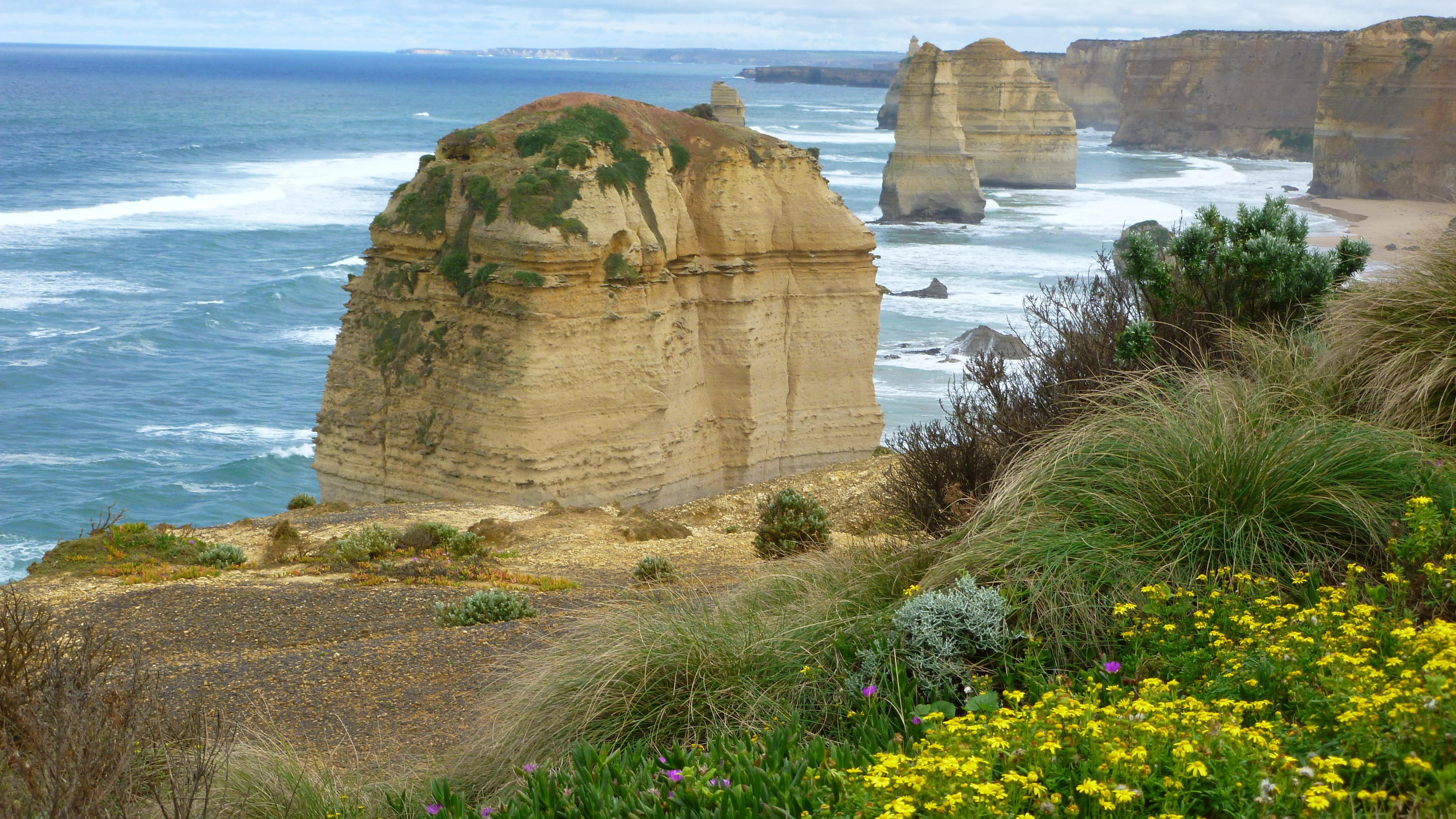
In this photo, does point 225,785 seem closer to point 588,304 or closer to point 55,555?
point 55,555

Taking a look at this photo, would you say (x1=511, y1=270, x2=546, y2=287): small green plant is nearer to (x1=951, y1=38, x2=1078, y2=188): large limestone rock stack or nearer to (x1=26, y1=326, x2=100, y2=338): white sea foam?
(x1=26, y1=326, x2=100, y2=338): white sea foam

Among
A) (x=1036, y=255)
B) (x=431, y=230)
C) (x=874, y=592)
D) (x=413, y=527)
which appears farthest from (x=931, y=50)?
(x=874, y=592)

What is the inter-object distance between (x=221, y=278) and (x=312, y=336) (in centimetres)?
1028

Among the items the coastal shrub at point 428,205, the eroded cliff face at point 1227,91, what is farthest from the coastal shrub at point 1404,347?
the eroded cliff face at point 1227,91

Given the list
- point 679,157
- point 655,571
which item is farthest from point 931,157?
point 655,571

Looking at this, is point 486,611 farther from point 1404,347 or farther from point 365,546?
point 1404,347

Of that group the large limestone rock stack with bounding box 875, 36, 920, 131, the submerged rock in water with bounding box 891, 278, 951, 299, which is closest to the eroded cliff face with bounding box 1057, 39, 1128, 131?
the large limestone rock stack with bounding box 875, 36, 920, 131

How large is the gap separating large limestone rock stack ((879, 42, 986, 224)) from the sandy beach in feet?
60.1

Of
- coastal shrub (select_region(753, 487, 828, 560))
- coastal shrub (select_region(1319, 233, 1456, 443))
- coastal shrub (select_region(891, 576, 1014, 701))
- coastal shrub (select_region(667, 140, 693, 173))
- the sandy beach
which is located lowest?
coastal shrub (select_region(753, 487, 828, 560))

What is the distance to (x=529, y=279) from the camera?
16406 mm

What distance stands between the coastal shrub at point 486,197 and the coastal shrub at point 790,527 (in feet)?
23.3

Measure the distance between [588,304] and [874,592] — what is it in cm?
1123

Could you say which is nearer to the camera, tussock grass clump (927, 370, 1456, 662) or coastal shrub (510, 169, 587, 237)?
tussock grass clump (927, 370, 1456, 662)

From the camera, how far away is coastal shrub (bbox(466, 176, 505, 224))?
55.1 feet
